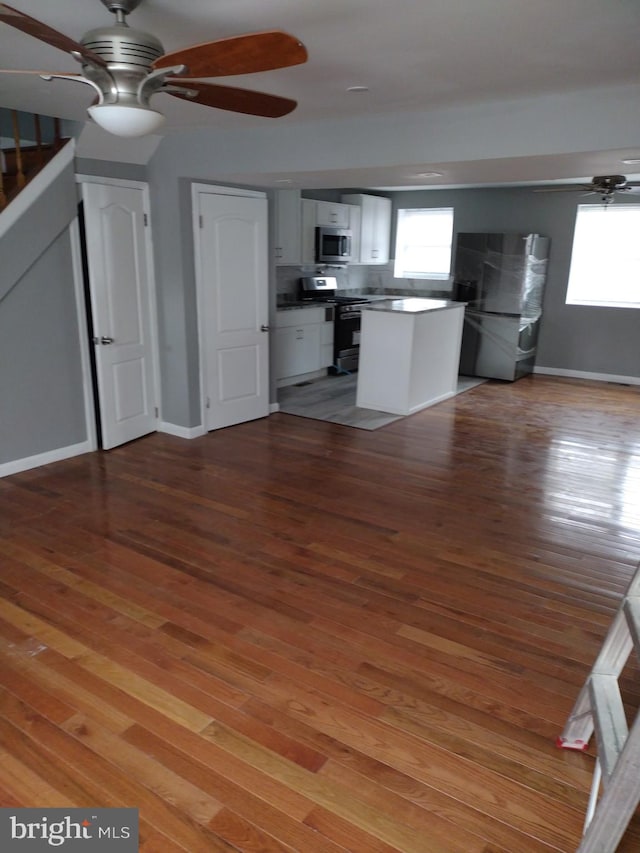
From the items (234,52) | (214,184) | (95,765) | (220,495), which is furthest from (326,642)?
(214,184)

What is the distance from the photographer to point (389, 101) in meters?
3.37

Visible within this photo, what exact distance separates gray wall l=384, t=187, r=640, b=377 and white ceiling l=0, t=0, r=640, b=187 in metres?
4.23

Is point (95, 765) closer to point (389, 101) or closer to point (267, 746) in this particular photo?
point (267, 746)

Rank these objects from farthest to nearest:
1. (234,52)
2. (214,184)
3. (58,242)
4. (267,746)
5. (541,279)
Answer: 1. (541,279)
2. (214,184)
3. (58,242)
4. (267,746)
5. (234,52)

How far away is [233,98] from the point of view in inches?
89.7

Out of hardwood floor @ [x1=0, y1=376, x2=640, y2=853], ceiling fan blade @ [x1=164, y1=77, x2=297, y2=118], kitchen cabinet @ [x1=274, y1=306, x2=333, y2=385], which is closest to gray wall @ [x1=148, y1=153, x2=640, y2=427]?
kitchen cabinet @ [x1=274, y1=306, x2=333, y2=385]

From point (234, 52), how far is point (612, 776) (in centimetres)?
218

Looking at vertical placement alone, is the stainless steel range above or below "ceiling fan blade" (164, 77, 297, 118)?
below

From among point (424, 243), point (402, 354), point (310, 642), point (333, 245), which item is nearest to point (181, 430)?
point (402, 354)

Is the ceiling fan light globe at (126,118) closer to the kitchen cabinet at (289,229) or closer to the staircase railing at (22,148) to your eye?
the staircase railing at (22,148)

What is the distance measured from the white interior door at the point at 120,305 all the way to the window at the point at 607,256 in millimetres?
5537

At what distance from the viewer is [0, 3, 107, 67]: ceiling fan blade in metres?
1.53

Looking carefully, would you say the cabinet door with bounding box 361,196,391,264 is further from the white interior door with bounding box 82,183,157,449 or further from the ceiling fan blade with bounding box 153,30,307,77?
the ceiling fan blade with bounding box 153,30,307,77

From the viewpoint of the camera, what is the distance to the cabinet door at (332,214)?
23.8 feet
